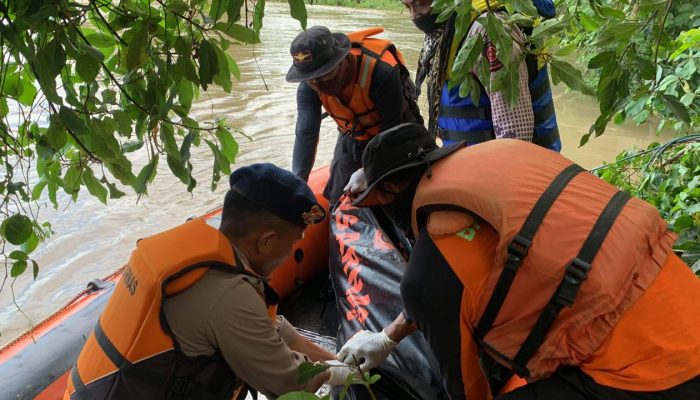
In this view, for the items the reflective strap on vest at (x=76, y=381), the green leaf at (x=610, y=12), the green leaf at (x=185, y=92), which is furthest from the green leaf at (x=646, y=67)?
the reflective strap on vest at (x=76, y=381)

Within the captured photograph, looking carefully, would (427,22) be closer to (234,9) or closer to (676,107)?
(676,107)

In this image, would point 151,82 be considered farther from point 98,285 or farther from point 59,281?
point 59,281

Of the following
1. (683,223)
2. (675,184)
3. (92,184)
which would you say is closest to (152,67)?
(92,184)

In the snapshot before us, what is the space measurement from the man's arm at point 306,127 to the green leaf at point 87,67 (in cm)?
197

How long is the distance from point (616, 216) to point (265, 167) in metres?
0.92

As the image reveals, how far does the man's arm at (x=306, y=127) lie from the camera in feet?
9.86

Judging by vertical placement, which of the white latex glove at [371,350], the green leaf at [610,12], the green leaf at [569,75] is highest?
Result: the green leaf at [610,12]

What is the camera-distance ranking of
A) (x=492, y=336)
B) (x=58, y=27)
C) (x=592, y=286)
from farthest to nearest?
(x=492, y=336), (x=592, y=286), (x=58, y=27)

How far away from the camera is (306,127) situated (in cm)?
309

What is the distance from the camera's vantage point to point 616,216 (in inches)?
48.1

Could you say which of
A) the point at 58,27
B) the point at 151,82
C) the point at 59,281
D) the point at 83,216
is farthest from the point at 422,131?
the point at 83,216

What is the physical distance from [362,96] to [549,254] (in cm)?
174

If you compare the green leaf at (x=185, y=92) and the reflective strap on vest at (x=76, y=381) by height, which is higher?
the green leaf at (x=185, y=92)

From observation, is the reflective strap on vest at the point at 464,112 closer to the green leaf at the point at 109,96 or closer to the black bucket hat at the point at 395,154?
the black bucket hat at the point at 395,154
